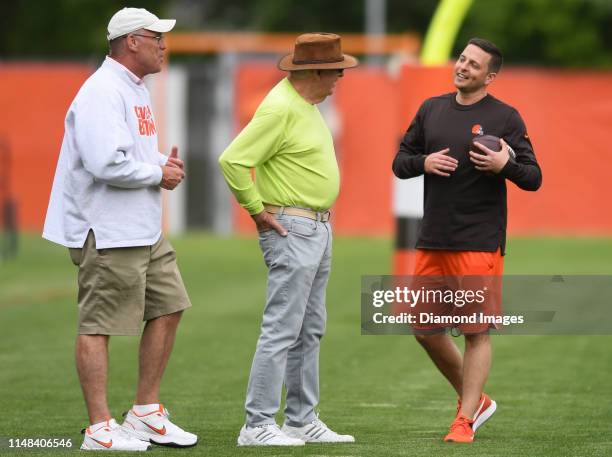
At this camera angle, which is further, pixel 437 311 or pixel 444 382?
pixel 444 382

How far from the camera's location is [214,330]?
12914 mm

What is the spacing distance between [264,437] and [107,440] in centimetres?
77

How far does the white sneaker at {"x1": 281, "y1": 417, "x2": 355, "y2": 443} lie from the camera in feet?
23.8

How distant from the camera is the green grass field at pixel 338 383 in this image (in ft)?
24.1

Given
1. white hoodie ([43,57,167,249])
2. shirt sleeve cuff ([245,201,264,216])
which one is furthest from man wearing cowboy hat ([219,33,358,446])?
white hoodie ([43,57,167,249])

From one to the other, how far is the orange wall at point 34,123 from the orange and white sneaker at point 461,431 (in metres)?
20.8

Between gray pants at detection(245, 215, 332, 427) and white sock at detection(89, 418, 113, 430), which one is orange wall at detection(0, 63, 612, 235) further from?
white sock at detection(89, 418, 113, 430)

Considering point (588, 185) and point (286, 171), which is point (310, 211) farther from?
point (588, 185)

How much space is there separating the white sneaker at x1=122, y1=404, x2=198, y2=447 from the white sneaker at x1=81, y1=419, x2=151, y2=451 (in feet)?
0.71

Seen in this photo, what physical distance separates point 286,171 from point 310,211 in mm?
231

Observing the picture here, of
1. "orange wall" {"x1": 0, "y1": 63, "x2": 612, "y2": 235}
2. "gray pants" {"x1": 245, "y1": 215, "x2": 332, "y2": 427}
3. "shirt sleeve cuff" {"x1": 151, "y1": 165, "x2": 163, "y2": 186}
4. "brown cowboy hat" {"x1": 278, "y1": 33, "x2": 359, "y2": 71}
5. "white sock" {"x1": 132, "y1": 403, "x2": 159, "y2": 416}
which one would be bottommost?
"orange wall" {"x1": 0, "y1": 63, "x2": 612, "y2": 235}

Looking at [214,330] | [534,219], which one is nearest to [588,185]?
[534,219]

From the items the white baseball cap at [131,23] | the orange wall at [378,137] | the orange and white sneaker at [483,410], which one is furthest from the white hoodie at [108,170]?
the orange wall at [378,137]

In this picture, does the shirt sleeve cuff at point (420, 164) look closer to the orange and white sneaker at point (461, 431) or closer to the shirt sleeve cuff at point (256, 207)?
the shirt sleeve cuff at point (256, 207)
